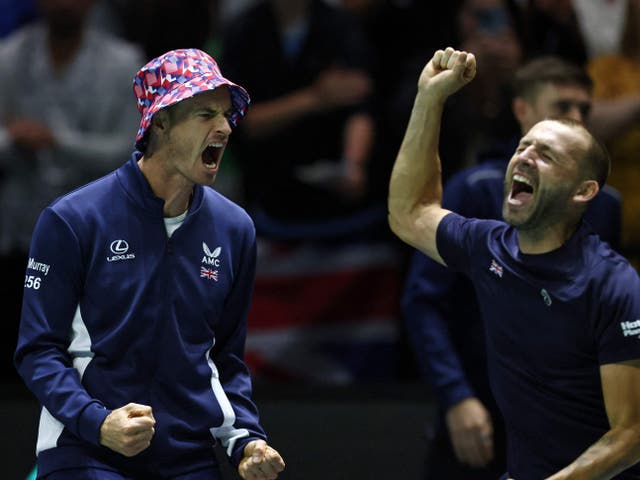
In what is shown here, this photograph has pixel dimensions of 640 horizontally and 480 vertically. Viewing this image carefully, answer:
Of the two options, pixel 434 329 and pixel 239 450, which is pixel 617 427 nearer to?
pixel 239 450

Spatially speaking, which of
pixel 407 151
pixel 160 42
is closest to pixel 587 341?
pixel 407 151

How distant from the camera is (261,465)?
3584 millimetres

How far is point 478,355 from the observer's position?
A: 4855mm

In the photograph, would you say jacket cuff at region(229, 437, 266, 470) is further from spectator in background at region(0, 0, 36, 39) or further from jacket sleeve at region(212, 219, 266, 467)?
spectator in background at region(0, 0, 36, 39)

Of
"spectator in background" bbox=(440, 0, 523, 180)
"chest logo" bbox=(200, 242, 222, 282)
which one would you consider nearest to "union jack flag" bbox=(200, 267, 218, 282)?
"chest logo" bbox=(200, 242, 222, 282)

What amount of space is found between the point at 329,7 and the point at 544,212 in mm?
2772

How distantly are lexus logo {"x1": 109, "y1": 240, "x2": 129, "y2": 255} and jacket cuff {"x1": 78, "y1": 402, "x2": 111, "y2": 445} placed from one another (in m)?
0.39

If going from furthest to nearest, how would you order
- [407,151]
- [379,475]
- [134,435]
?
[379,475] → [407,151] → [134,435]

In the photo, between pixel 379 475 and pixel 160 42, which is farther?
pixel 160 42

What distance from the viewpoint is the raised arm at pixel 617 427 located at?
354cm

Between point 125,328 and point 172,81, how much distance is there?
0.63m

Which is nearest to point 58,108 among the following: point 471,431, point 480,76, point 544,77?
point 480,76

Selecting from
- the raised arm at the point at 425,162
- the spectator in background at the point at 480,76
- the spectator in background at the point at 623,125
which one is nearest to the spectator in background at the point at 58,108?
the spectator in background at the point at 480,76

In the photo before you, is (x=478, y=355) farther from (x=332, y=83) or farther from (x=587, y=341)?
(x=332, y=83)
